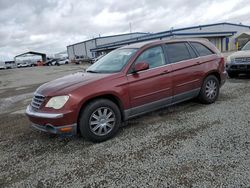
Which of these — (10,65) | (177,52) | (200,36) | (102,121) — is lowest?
(102,121)

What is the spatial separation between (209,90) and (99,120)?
3087 millimetres

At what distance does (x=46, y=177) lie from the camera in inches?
113

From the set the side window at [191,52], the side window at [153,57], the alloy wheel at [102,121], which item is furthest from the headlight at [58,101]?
the side window at [191,52]

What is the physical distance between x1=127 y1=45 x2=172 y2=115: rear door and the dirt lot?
0.46m

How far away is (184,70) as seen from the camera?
4.67m

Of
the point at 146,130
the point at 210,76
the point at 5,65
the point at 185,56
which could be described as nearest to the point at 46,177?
the point at 146,130

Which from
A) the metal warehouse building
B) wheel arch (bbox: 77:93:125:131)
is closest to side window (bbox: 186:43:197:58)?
wheel arch (bbox: 77:93:125:131)

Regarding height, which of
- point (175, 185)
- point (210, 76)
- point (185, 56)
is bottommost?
point (175, 185)

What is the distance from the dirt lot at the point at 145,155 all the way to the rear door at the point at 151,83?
463mm

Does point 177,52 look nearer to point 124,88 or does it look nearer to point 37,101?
point 124,88

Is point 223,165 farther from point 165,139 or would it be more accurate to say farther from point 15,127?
point 15,127

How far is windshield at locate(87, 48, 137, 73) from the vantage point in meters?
4.14

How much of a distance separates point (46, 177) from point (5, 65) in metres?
59.8

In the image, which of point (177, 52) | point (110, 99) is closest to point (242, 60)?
point (177, 52)
